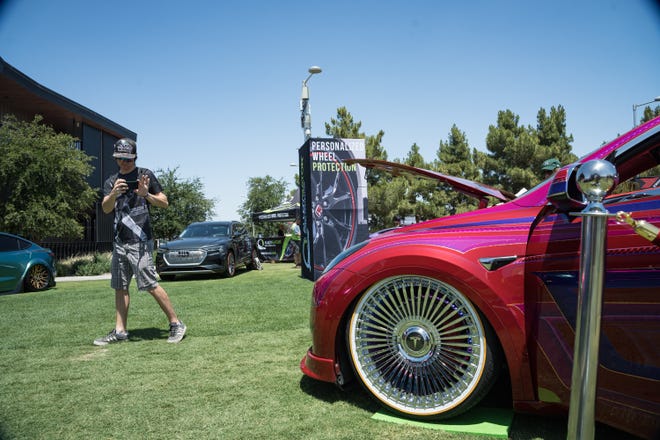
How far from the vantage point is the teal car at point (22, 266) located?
945cm

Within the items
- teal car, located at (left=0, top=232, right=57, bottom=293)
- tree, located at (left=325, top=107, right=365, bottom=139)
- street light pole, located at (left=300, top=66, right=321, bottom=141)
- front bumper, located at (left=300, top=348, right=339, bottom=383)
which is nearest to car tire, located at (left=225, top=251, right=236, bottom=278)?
teal car, located at (left=0, top=232, right=57, bottom=293)

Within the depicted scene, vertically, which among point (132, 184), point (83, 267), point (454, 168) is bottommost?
point (83, 267)

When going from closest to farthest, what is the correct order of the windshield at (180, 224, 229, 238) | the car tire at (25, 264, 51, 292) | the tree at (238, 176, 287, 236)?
the car tire at (25, 264, 51, 292) < the windshield at (180, 224, 229, 238) < the tree at (238, 176, 287, 236)

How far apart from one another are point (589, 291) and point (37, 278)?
36.9 feet

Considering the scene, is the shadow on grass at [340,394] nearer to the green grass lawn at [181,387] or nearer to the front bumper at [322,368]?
the green grass lawn at [181,387]

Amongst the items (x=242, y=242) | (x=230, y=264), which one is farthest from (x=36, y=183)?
(x=230, y=264)

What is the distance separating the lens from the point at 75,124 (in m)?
23.4

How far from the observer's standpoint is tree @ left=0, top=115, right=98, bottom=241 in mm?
14250

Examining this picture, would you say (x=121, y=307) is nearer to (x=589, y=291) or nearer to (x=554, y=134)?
(x=589, y=291)

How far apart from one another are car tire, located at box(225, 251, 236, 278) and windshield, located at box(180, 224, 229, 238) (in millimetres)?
768

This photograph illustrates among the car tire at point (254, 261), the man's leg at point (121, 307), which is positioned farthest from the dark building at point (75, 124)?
the man's leg at point (121, 307)

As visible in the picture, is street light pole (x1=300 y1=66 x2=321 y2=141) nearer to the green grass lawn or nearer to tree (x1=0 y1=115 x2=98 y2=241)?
tree (x1=0 y1=115 x2=98 y2=241)

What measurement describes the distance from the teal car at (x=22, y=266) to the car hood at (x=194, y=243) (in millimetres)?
2559

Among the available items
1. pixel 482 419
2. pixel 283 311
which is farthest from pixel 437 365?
pixel 283 311
